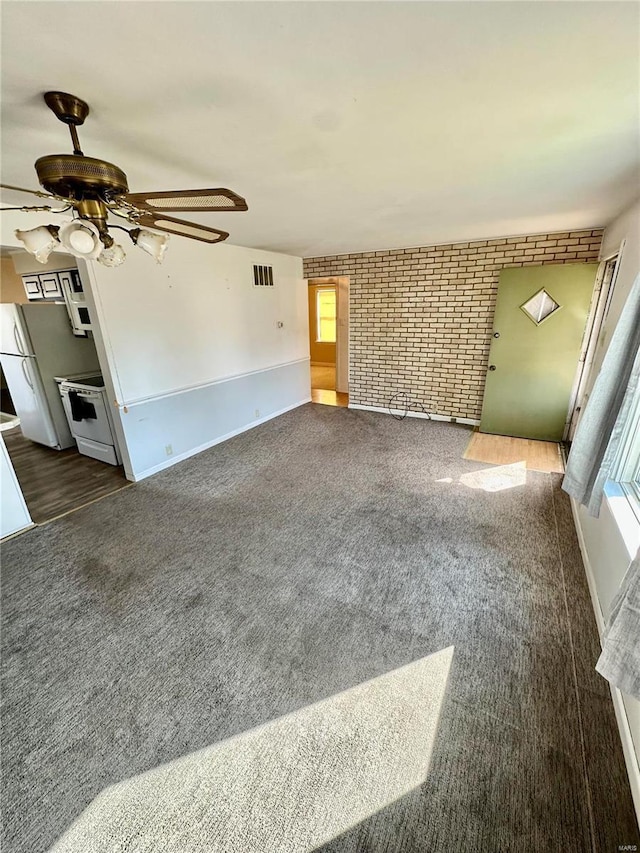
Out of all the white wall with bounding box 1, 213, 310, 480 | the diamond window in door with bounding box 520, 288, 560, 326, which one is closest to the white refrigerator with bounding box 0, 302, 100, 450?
the white wall with bounding box 1, 213, 310, 480

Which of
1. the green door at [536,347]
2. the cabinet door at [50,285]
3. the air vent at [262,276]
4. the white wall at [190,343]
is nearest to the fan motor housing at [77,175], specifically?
the white wall at [190,343]

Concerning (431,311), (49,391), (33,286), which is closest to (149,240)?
(49,391)

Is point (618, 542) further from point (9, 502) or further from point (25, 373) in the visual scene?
point (25, 373)

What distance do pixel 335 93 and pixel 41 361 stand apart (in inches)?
171

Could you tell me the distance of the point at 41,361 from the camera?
13.1 ft

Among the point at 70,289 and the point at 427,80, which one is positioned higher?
the point at 427,80

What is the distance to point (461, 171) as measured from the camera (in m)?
2.06

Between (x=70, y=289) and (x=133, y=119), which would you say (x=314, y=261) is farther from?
(x=133, y=119)

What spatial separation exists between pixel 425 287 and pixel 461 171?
284 centimetres

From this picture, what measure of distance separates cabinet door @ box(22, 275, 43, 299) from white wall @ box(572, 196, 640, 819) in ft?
18.8

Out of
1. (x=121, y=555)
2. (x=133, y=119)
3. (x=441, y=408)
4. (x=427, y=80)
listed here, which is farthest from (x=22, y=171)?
(x=441, y=408)

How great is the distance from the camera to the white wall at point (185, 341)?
3186mm

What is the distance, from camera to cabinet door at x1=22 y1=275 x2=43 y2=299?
3.99 metres

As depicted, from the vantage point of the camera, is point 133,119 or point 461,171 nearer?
point 133,119
